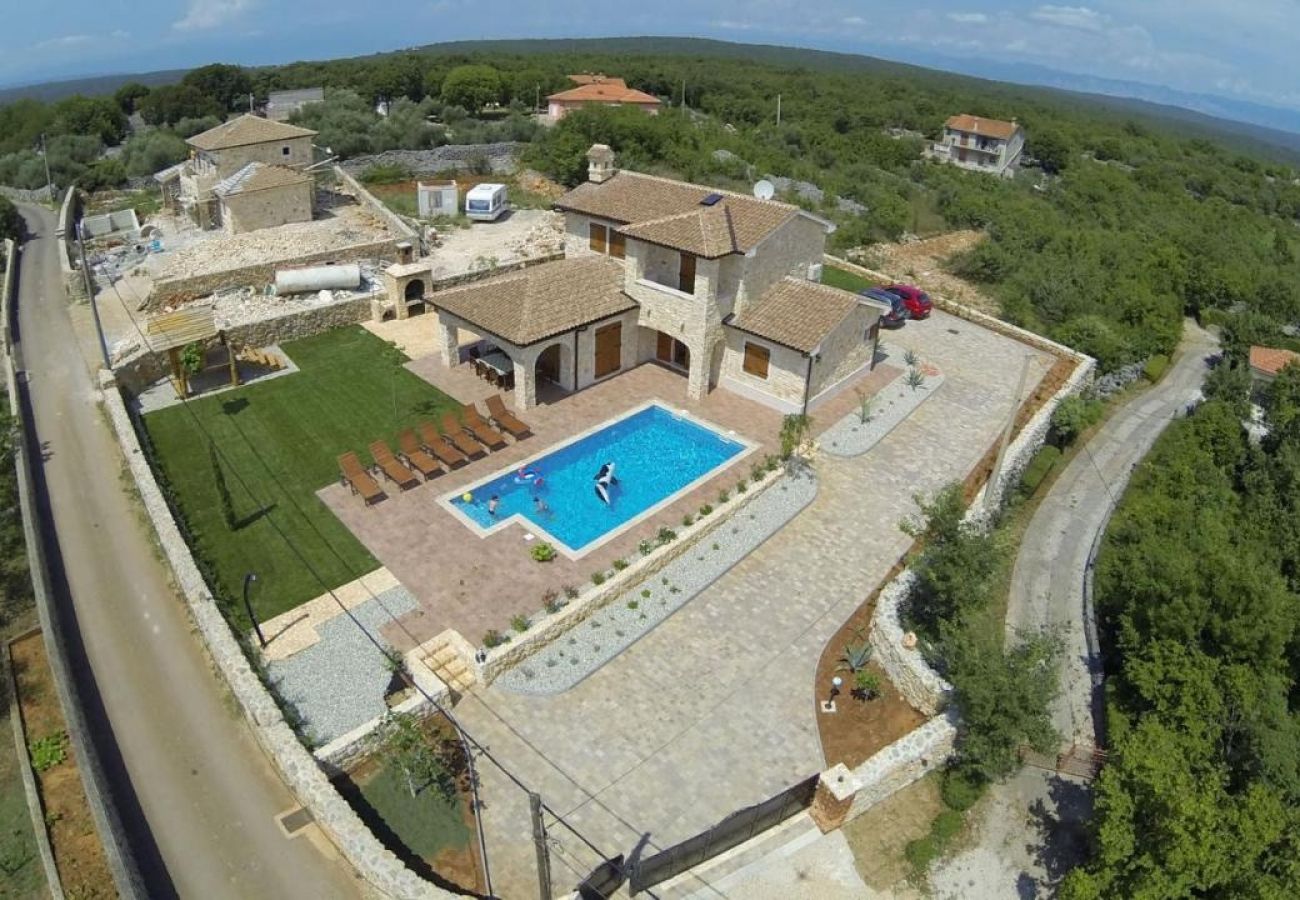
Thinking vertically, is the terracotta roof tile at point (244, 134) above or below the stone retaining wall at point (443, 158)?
above

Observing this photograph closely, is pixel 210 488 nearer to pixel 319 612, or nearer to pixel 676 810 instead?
pixel 319 612

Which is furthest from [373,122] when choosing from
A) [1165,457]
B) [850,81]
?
[850,81]

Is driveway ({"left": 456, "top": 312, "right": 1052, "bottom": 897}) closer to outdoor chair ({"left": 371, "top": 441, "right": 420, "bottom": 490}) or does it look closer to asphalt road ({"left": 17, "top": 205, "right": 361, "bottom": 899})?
asphalt road ({"left": 17, "top": 205, "right": 361, "bottom": 899})

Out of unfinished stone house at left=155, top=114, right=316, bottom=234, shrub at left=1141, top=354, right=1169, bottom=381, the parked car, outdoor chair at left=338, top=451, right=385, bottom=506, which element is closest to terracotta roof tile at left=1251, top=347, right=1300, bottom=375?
shrub at left=1141, top=354, right=1169, bottom=381

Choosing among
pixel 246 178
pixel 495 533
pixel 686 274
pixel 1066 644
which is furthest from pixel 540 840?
pixel 246 178

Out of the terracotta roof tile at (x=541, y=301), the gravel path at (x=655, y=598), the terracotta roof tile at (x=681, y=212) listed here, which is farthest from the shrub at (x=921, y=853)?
the terracotta roof tile at (x=541, y=301)

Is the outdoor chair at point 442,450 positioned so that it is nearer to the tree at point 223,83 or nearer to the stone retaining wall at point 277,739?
the stone retaining wall at point 277,739

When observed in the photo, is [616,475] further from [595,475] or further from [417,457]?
[417,457]
